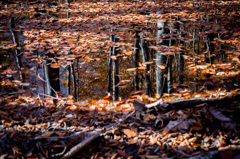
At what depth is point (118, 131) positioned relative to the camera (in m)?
1.73

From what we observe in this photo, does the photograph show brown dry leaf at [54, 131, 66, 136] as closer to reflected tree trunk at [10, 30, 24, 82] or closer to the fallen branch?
the fallen branch

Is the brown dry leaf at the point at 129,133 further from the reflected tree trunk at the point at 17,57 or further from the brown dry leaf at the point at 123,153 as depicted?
the reflected tree trunk at the point at 17,57

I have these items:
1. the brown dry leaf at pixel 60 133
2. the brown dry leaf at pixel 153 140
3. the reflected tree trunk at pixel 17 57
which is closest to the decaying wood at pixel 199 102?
the brown dry leaf at pixel 153 140

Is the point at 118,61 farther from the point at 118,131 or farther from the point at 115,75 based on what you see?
the point at 118,131

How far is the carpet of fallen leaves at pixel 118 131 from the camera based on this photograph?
1439mm

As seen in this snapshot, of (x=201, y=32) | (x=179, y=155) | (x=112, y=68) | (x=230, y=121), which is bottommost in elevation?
(x=179, y=155)

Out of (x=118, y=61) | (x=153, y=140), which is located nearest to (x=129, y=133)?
(x=153, y=140)

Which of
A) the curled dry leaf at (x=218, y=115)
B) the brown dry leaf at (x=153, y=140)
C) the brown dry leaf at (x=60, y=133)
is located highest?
the curled dry leaf at (x=218, y=115)

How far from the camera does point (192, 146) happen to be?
148 cm

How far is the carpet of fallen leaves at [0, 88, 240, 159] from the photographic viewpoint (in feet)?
4.72

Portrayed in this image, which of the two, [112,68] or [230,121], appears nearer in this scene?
[230,121]

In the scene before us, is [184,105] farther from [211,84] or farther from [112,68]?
[112,68]

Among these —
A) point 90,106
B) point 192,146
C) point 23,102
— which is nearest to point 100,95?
point 90,106

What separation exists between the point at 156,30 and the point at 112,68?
2226mm
